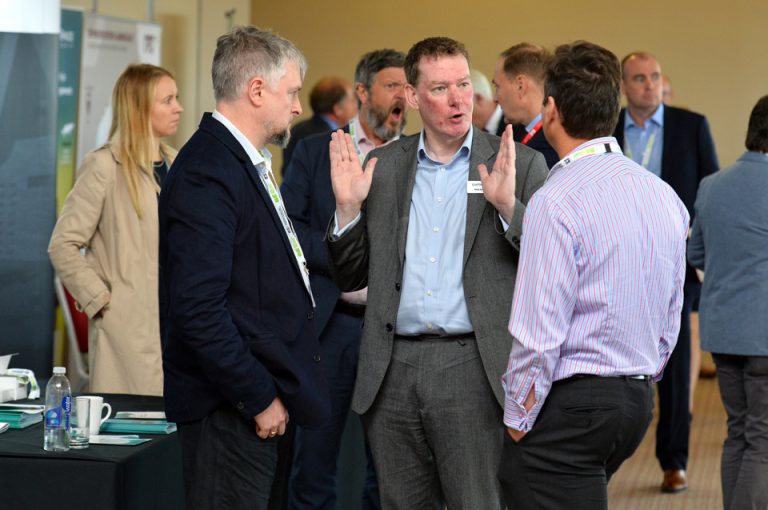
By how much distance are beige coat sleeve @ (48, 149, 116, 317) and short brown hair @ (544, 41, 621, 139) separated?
227 cm

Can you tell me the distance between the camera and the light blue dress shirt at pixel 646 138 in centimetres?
545

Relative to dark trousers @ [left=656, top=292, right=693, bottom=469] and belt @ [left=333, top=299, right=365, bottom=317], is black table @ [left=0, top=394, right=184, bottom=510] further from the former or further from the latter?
dark trousers @ [left=656, top=292, right=693, bottom=469]

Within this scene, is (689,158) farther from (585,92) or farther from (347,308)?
(585,92)

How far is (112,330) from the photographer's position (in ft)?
13.5

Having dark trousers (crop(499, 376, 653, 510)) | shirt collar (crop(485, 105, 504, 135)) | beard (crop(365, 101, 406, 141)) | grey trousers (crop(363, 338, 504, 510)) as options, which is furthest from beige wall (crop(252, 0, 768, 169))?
dark trousers (crop(499, 376, 653, 510))

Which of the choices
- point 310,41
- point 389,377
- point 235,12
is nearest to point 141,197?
point 389,377

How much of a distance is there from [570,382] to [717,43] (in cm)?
820

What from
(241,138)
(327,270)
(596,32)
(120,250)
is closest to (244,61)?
(241,138)

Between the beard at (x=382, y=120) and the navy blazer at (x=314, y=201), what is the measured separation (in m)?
0.20

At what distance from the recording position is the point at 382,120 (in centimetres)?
389

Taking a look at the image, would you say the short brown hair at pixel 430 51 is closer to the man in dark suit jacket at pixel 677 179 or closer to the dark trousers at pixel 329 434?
the dark trousers at pixel 329 434

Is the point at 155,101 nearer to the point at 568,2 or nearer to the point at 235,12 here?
the point at 235,12

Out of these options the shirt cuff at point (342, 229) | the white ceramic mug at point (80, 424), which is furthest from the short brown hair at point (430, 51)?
the white ceramic mug at point (80, 424)

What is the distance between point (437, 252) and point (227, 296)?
60cm
